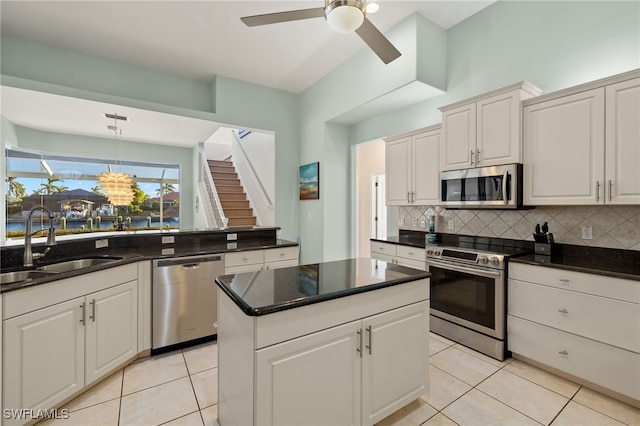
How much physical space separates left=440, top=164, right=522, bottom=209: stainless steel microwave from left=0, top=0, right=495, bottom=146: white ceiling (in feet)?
6.03

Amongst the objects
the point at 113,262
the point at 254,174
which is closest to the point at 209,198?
the point at 254,174

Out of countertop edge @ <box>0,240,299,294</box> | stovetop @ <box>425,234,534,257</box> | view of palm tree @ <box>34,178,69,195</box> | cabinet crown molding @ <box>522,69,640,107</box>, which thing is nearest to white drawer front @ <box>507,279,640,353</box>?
stovetop @ <box>425,234,534,257</box>

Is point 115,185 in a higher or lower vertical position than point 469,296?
higher

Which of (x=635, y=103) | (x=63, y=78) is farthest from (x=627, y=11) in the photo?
(x=63, y=78)

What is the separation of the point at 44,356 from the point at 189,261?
1110mm

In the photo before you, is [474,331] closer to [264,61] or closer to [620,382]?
[620,382]

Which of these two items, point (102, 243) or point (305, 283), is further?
point (102, 243)

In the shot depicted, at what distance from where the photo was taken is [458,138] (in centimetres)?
297

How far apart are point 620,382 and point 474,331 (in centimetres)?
94

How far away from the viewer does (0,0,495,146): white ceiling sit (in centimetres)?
296

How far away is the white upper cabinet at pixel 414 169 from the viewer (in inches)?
132

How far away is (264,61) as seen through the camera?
404 cm

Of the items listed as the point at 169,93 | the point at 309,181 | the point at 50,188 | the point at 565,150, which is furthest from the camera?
the point at 50,188

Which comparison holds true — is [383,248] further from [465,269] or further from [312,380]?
[312,380]
